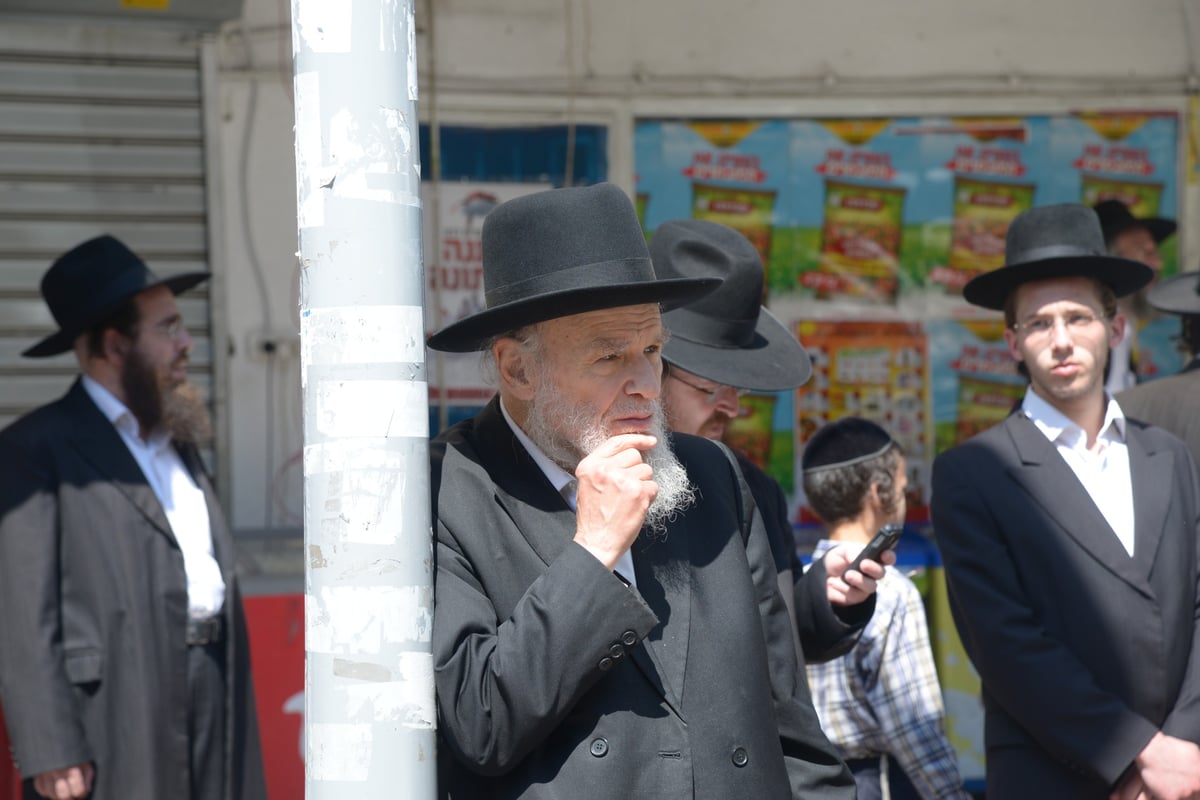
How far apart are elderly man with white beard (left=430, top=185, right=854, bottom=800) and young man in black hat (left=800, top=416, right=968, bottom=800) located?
1.11 meters

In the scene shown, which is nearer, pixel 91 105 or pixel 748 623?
pixel 748 623

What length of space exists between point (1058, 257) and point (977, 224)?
3252mm

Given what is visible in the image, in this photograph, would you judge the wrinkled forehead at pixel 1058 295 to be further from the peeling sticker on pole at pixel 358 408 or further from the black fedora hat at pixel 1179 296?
the peeling sticker on pole at pixel 358 408

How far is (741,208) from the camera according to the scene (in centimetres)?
672

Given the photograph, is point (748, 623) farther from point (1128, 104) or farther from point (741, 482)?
point (1128, 104)

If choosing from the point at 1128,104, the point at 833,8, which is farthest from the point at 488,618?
the point at 1128,104

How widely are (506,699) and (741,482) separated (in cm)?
76

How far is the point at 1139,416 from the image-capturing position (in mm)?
4578

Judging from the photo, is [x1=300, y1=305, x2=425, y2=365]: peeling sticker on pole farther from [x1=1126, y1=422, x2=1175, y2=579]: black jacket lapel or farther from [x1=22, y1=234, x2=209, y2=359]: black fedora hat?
[x1=22, y1=234, x2=209, y2=359]: black fedora hat

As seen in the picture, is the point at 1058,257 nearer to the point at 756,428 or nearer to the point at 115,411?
the point at 115,411

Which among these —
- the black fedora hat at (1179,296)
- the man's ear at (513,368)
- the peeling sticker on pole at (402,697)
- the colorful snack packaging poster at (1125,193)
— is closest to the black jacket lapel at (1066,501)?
the black fedora hat at (1179,296)

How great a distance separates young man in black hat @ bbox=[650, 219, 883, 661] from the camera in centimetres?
323

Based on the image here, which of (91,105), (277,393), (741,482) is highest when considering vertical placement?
(91,105)

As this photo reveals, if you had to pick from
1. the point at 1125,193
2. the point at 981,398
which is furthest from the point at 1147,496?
the point at 1125,193
